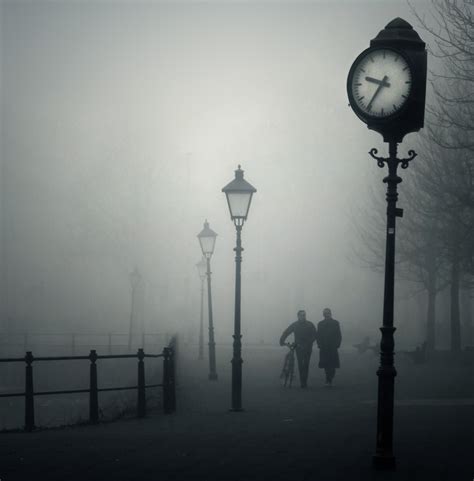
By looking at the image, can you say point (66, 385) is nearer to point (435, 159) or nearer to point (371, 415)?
point (435, 159)

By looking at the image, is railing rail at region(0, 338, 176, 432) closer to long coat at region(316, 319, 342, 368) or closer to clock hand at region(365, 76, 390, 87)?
clock hand at region(365, 76, 390, 87)

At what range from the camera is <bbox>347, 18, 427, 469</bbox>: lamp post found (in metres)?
9.65

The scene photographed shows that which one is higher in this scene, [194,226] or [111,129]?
[111,129]

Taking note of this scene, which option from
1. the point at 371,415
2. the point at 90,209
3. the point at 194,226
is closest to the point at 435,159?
the point at 371,415

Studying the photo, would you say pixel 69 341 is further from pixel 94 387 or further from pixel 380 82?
pixel 380 82

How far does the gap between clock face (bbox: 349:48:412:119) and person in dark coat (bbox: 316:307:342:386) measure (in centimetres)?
1639

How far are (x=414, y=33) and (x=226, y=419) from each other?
780 centimetres

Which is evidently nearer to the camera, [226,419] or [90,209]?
[226,419]

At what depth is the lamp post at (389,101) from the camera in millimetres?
9648

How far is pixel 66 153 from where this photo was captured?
6394 cm

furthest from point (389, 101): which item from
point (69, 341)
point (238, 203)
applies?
point (69, 341)

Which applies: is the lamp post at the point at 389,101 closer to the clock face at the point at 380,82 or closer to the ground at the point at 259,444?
the clock face at the point at 380,82

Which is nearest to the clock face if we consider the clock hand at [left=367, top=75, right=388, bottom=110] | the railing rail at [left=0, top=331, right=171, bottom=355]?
the clock hand at [left=367, top=75, right=388, bottom=110]

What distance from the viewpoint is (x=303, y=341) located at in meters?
26.1
